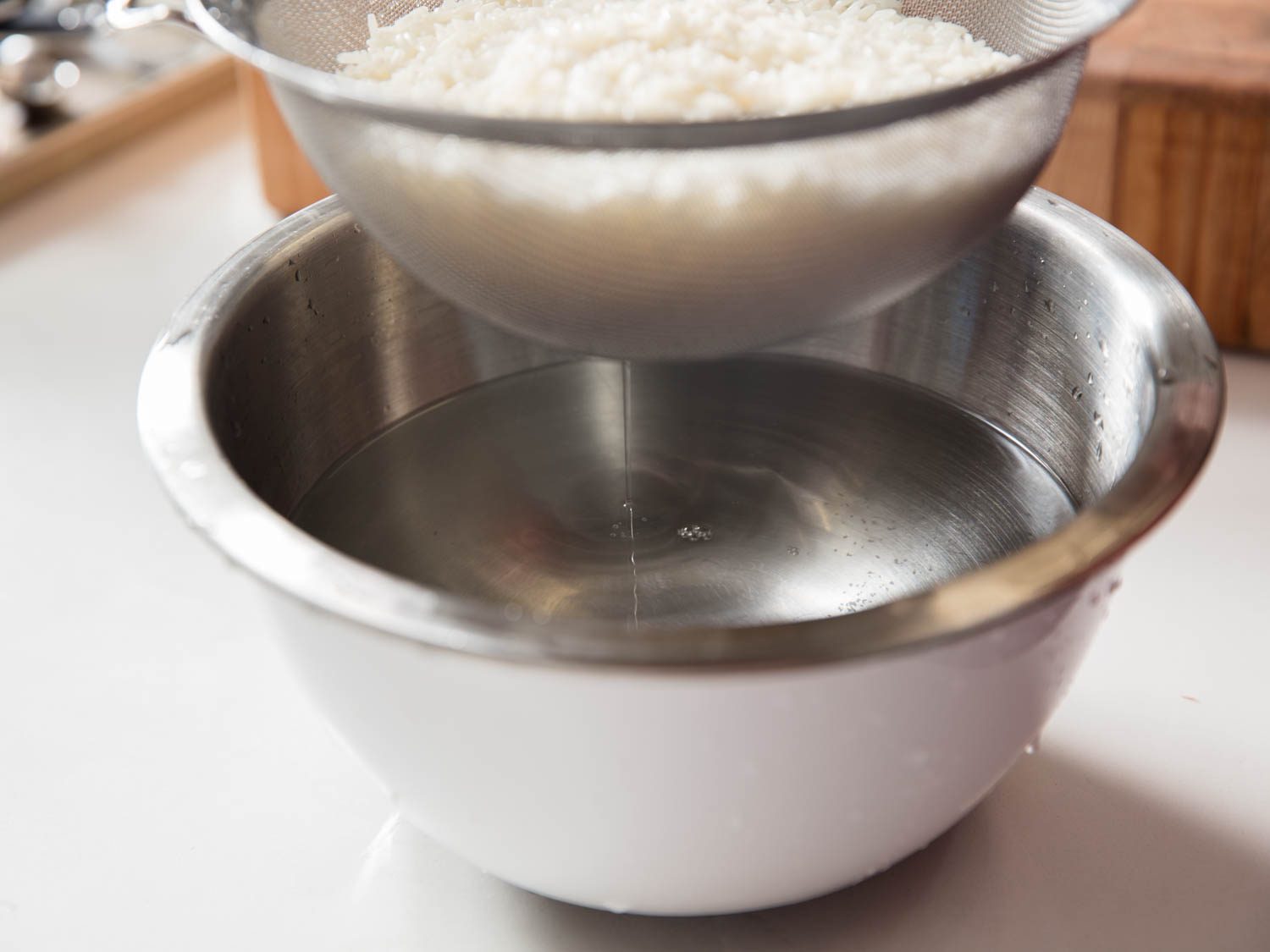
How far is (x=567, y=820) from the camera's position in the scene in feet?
1.83

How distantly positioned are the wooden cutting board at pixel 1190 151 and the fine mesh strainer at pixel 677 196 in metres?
0.40

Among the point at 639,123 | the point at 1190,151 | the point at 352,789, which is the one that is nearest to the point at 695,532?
the point at 352,789

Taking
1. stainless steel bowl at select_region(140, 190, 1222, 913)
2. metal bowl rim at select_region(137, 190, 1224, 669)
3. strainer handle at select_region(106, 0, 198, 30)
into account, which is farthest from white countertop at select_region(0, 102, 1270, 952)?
strainer handle at select_region(106, 0, 198, 30)

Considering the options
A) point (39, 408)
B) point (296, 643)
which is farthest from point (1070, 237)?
point (39, 408)

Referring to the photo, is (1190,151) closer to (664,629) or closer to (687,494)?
(687,494)

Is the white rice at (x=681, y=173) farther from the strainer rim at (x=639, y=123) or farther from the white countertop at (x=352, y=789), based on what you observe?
the white countertop at (x=352, y=789)

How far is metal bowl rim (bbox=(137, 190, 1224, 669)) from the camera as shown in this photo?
48 centimetres

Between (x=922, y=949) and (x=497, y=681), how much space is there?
29 cm

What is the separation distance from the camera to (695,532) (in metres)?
0.86

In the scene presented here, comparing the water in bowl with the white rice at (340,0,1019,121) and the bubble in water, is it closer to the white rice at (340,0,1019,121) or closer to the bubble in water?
the bubble in water

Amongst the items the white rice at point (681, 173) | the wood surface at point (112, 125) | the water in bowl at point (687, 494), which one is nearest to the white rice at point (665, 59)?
the white rice at point (681, 173)

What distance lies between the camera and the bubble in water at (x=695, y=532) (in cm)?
86

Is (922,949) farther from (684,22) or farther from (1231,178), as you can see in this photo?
(1231,178)

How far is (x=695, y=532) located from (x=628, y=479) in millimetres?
69
